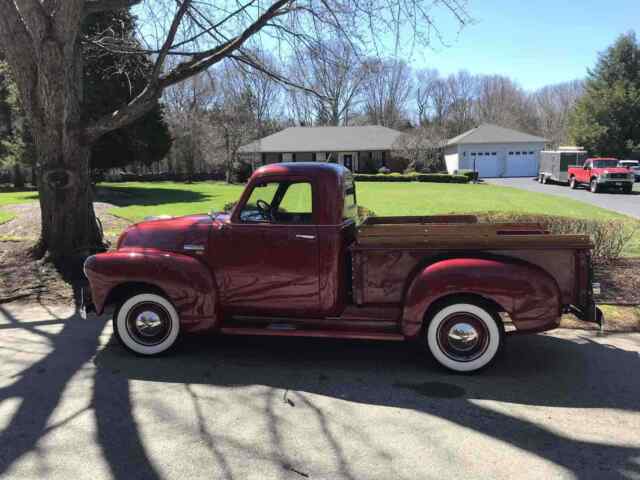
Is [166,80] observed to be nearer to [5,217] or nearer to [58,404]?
[58,404]

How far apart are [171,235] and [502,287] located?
3.25 m

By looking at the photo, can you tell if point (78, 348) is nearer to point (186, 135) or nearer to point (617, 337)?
point (617, 337)

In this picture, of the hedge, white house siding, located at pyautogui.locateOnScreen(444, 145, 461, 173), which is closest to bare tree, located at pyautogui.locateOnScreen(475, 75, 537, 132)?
white house siding, located at pyautogui.locateOnScreen(444, 145, 461, 173)

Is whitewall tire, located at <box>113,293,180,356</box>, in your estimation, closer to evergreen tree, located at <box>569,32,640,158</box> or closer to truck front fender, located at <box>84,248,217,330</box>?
truck front fender, located at <box>84,248,217,330</box>

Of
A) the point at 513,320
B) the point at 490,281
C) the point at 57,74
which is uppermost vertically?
the point at 57,74

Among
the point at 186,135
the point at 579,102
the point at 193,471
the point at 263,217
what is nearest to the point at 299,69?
the point at 263,217

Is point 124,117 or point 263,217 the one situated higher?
point 124,117

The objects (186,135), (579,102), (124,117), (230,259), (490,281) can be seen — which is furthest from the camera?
(579,102)

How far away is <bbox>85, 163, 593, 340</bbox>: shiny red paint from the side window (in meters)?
0.07

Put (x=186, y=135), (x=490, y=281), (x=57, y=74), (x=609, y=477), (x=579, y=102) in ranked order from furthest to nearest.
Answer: (x=579, y=102) < (x=186, y=135) < (x=57, y=74) < (x=490, y=281) < (x=609, y=477)

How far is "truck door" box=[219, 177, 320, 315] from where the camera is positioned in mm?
4719

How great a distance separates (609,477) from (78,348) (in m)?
4.90

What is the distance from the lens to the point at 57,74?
7.91 meters

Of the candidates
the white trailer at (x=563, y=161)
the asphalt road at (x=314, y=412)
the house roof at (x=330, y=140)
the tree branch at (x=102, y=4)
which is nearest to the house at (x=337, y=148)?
the house roof at (x=330, y=140)
